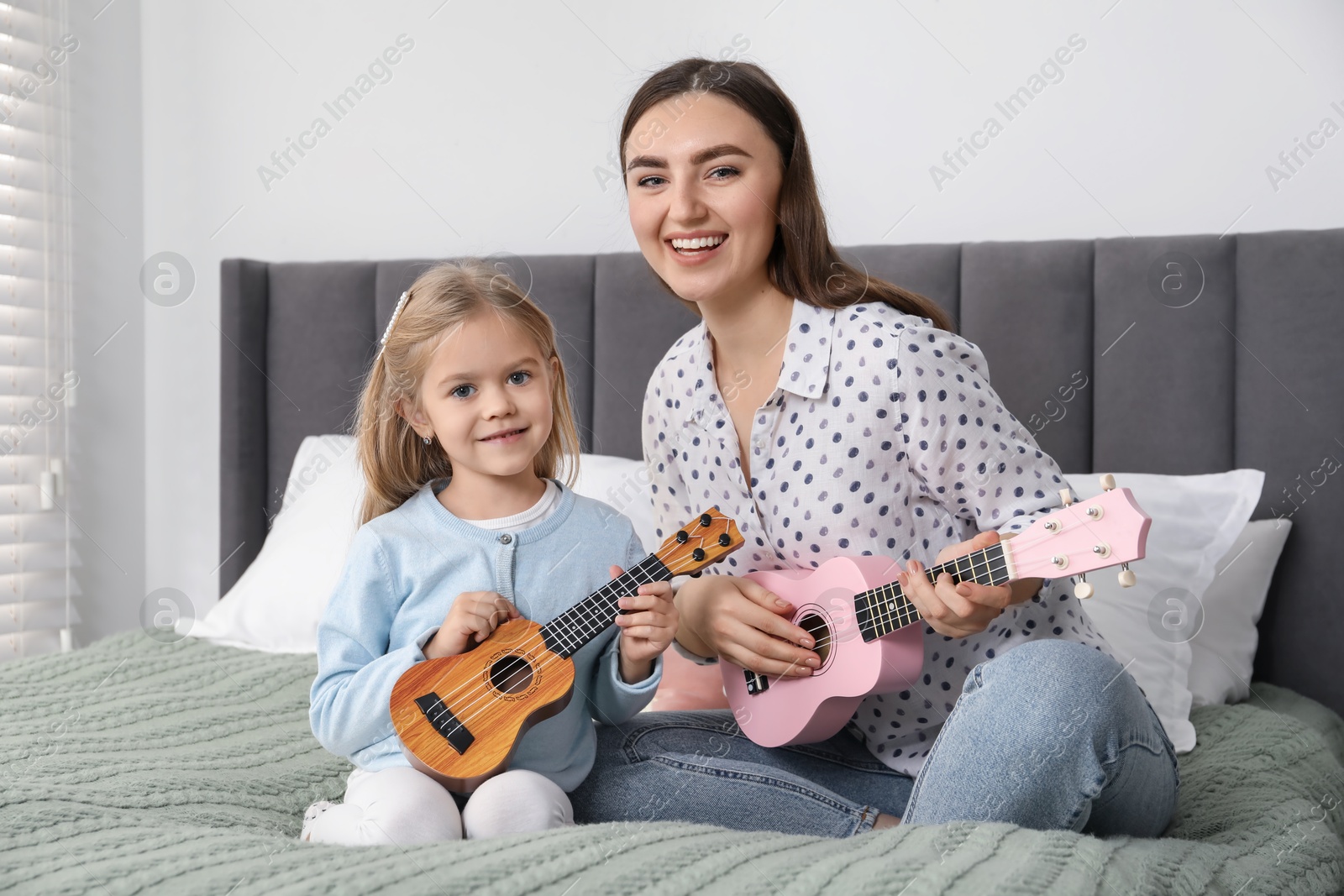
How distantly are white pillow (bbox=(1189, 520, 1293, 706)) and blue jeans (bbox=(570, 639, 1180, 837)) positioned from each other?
2.17 ft

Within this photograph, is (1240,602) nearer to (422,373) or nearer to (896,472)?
(896,472)

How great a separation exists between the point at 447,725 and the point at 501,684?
0.07 m

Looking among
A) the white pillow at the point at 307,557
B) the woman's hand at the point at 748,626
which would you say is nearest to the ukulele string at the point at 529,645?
the woman's hand at the point at 748,626

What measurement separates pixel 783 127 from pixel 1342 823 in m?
1.02

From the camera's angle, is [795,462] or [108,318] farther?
[108,318]

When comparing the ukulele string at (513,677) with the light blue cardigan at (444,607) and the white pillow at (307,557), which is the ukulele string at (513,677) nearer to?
the light blue cardigan at (444,607)

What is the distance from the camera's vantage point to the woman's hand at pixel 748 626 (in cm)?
118

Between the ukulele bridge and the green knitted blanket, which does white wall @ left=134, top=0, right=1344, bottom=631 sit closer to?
the green knitted blanket

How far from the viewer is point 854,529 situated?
1223mm

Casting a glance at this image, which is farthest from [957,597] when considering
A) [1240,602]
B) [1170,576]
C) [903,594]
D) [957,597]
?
[1240,602]

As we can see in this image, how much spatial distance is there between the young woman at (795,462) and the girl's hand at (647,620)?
0.53ft

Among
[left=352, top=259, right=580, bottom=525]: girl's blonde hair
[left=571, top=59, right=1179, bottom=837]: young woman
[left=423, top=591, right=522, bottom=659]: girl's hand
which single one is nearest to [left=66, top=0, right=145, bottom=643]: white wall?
[left=352, top=259, right=580, bottom=525]: girl's blonde hair

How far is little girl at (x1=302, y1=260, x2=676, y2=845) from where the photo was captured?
103 centimetres

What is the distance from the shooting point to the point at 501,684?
3.45 ft
